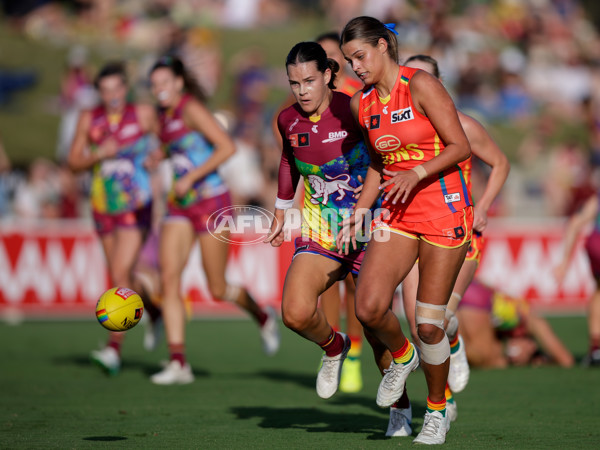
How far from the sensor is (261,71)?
65.0 ft

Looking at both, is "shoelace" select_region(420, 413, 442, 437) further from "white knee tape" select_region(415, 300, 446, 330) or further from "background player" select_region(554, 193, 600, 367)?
"background player" select_region(554, 193, 600, 367)

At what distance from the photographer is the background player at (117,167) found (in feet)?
29.4

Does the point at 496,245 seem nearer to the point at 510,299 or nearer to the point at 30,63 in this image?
the point at 510,299

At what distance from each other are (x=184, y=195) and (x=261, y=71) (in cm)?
1179

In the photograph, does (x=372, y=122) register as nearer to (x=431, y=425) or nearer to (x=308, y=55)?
(x=308, y=55)

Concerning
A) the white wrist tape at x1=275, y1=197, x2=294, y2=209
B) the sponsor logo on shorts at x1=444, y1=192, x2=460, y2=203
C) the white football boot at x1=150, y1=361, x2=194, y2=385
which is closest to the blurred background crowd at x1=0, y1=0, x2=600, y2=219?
the white football boot at x1=150, y1=361, x2=194, y2=385

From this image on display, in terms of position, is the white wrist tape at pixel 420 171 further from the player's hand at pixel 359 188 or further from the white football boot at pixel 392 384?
the white football boot at pixel 392 384

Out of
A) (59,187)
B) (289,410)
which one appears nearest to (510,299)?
(289,410)

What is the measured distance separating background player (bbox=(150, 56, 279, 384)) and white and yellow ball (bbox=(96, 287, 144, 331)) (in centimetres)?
215

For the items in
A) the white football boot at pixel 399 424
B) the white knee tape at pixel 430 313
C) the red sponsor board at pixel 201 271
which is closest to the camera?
the white knee tape at pixel 430 313

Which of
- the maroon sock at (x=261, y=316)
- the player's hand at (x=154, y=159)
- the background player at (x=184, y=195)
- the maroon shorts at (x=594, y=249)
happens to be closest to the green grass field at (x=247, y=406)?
the maroon sock at (x=261, y=316)

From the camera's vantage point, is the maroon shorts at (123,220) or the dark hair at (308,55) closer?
the dark hair at (308,55)

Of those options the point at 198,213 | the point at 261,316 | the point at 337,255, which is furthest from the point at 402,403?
the point at 261,316

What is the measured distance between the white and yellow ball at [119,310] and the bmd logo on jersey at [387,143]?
208 centimetres
